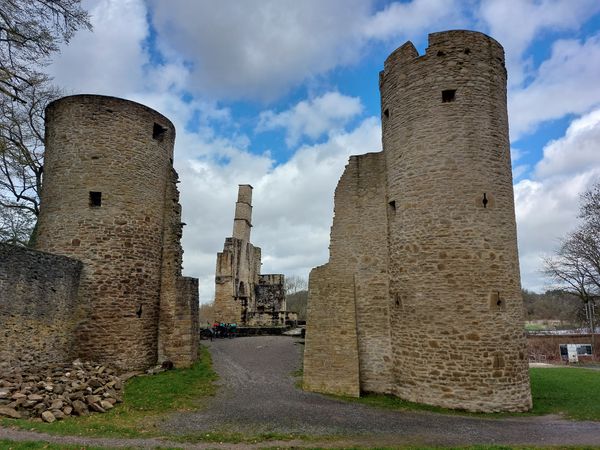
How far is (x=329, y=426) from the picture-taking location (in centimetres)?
921

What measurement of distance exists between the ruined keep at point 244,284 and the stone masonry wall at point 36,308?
17156 mm

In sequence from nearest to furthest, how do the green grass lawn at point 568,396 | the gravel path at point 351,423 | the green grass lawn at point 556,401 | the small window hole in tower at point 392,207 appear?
1. the gravel path at point 351,423
2. the green grass lawn at point 556,401
3. the green grass lawn at point 568,396
4. the small window hole in tower at point 392,207

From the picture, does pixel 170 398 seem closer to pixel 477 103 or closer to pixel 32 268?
pixel 32 268

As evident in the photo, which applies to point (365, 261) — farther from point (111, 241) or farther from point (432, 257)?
point (111, 241)

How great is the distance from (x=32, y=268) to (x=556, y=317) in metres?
92.5

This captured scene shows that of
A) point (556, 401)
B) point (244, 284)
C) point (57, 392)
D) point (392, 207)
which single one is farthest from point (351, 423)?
point (244, 284)

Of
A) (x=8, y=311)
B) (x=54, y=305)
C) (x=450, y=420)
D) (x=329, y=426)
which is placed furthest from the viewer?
(x=54, y=305)

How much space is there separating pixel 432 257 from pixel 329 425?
17.6 feet

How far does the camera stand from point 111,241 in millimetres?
14289

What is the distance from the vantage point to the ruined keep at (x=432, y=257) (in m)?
11.3

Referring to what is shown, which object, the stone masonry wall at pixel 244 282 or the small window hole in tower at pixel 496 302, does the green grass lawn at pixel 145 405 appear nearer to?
the small window hole in tower at pixel 496 302

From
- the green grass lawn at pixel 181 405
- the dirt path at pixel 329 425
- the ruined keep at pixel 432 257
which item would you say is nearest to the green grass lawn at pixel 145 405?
the green grass lawn at pixel 181 405

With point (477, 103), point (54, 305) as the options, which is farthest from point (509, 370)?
point (54, 305)

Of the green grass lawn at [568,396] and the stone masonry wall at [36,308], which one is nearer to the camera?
the stone masonry wall at [36,308]
